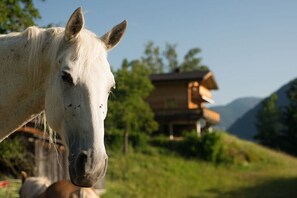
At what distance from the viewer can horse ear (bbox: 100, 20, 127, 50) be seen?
2.81 meters

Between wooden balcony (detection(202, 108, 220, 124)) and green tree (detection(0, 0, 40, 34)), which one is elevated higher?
green tree (detection(0, 0, 40, 34))

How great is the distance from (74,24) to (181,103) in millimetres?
36110

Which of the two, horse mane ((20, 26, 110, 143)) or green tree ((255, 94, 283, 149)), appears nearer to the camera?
horse mane ((20, 26, 110, 143))

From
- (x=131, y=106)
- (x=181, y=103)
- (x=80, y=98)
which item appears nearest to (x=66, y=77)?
(x=80, y=98)

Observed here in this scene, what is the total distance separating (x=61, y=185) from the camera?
23.1 feet

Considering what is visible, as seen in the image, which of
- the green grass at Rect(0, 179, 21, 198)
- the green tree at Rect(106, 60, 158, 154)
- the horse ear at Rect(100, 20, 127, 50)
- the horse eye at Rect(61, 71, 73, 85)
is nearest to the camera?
the horse eye at Rect(61, 71, 73, 85)

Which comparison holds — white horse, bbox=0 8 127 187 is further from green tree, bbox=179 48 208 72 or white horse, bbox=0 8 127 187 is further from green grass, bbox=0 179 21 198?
green tree, bbox=179 48 208 72

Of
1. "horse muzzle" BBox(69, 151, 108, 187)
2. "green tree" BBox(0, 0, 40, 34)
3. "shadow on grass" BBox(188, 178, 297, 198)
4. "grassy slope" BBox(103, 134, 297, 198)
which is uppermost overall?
"green tree" BBox(0, 0, 40, 34)

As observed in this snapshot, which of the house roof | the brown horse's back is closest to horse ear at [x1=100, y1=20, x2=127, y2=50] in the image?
the brown horse's back

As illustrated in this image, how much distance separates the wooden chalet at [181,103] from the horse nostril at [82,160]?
3428 cm

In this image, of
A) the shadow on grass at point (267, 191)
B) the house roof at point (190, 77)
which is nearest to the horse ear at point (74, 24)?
the shadow on grass at point (267, 191)

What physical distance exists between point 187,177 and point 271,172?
6420mm

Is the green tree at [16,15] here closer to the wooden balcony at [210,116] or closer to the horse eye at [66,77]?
the horse eye at [66,77]

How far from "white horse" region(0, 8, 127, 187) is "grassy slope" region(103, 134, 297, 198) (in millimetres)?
17044
